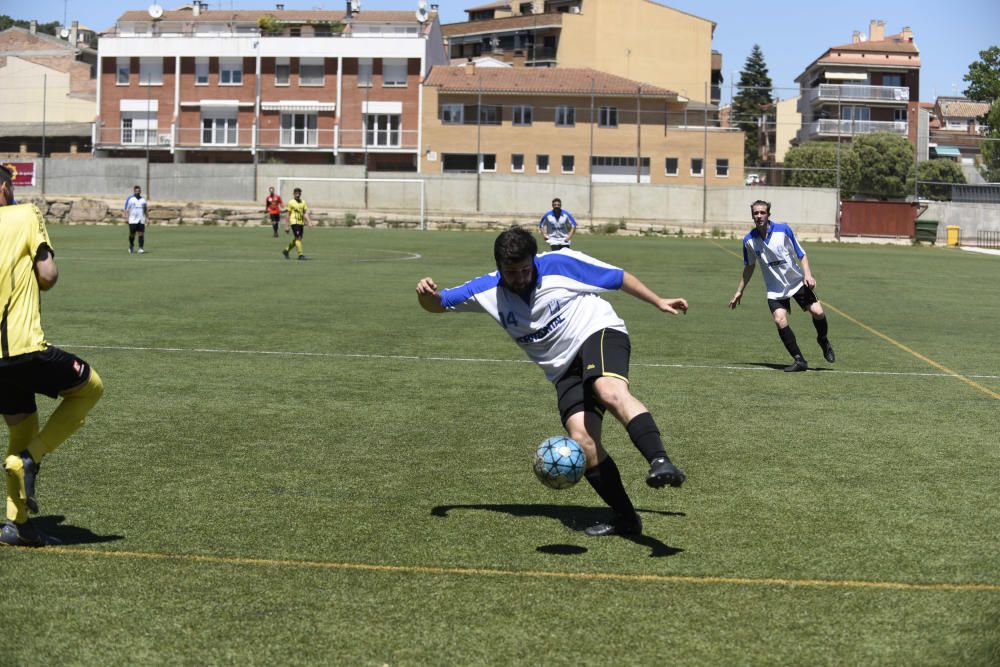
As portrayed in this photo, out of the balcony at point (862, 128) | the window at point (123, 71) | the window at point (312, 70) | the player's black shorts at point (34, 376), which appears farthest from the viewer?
the balcony at point (862, 128)

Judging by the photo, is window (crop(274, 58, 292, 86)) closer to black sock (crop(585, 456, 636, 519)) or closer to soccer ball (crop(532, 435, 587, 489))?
black sock (crop(585, 456, 636, 519))

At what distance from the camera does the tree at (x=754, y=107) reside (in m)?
106

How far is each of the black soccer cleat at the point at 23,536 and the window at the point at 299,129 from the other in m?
79.5

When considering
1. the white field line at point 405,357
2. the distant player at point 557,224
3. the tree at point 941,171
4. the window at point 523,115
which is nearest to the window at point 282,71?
the window at point 523,115

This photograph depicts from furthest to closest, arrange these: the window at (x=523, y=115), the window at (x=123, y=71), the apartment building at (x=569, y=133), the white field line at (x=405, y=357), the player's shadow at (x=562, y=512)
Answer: the window at (x=123, y=71) → the window at (x=523, y=115) → the apartment building at (x=569, y=133) → the white field line at (x=405, y=357) → the player's shadow at (x=562, y=512)

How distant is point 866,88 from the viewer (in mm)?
100000

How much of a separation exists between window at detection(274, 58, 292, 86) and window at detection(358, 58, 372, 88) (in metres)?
4.85

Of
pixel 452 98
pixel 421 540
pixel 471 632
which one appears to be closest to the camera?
pixel 471 632

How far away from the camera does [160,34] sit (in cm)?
9144

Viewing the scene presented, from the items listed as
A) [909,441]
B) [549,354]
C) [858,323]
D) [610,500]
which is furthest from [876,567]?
[858,323]

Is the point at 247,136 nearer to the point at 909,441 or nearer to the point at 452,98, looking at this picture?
the point at 452,98

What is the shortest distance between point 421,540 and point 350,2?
9439cm

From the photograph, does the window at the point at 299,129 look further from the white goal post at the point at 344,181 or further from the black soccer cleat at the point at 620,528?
the black soccer cleat at the point at 620,528

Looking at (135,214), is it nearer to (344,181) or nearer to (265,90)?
(344,181)
